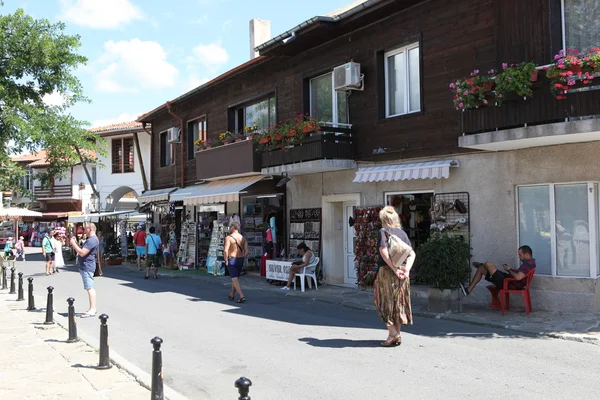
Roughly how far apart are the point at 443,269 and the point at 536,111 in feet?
10.3

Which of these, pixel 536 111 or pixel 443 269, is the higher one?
pixel 536 111

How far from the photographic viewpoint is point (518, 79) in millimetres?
9398

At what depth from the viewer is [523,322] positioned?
362 inches

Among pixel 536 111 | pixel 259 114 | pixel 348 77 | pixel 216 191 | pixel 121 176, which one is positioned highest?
pixel 259 114

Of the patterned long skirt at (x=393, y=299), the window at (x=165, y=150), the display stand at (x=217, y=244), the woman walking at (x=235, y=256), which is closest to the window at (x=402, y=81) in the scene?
the woman walking at (x=235, y=256)

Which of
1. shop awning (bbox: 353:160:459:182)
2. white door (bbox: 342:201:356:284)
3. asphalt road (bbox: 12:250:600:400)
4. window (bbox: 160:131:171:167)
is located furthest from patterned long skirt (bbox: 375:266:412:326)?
window (bbox: 160:131:171:167)

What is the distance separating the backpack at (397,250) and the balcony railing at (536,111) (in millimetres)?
3659

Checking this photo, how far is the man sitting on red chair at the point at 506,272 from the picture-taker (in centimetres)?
985

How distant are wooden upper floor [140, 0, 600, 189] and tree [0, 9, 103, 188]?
4902 millimetres

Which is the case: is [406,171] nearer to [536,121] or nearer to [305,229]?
[536,121]

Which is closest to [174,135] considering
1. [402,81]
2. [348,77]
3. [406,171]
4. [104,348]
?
[348,77]

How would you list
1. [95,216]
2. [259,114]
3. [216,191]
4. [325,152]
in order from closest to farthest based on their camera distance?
[325,152] → [216,191] → [259,114] → [95,216]

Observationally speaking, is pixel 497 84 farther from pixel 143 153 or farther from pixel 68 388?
pixel 143 153

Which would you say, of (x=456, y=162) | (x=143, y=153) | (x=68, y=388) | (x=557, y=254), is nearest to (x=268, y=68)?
(x=456, y=162)
